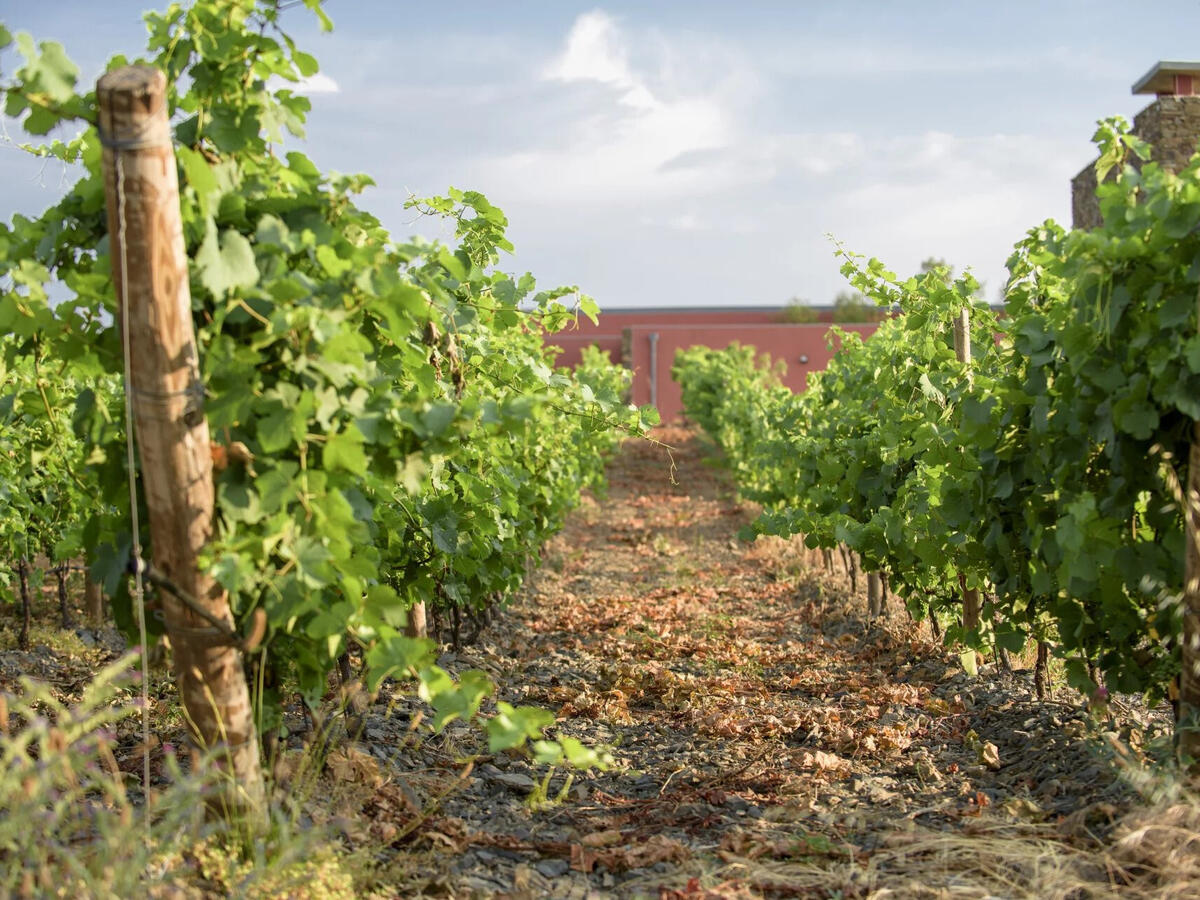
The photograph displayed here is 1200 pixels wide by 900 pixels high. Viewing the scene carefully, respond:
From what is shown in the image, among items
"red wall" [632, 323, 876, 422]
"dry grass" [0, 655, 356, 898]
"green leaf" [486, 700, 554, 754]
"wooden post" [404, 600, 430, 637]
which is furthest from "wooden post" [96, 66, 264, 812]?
"red wall" [632, 323, 876, 422]

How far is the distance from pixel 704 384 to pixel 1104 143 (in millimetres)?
18587

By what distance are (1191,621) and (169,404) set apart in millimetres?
2643

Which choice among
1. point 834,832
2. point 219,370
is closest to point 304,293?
point 219,370

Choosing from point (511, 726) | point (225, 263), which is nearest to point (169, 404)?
point (225, 263)

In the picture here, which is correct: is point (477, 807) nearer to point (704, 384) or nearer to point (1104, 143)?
point (1104, 143)

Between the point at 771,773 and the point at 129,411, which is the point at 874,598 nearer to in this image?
the point at 771,773

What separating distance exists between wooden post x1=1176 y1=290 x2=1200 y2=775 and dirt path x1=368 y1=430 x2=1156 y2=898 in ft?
0.96

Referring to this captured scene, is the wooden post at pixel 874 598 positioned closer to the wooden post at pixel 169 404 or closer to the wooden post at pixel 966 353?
the wooden post at pixel 966 353

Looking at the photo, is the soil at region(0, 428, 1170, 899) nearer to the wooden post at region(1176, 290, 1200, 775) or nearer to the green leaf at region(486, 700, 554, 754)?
the wooden post at region(1176, 290, 1200, 775)

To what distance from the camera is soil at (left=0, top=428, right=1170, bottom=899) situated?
283 cm

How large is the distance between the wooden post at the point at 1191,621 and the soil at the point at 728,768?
171 millimetres

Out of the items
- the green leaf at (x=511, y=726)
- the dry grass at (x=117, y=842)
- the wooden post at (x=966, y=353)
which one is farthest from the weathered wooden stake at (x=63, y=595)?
the wooden post at (x=966, y=353)

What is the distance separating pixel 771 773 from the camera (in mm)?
3711

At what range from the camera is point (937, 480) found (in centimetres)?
→ 459
